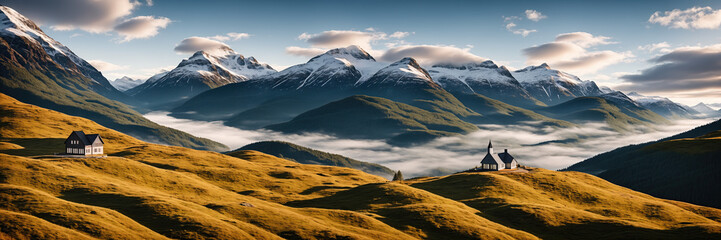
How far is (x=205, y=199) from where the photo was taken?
127 metres

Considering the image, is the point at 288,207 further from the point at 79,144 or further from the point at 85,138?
the point at 79,144

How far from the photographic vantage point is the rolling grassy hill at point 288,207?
280ft

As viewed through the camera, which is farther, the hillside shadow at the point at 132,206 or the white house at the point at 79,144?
the white house at the point at 79,144

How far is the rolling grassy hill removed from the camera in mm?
85250

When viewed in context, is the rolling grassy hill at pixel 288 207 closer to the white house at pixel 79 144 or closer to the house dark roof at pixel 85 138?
A: the white house at pixel 79 144

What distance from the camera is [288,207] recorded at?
397 feet

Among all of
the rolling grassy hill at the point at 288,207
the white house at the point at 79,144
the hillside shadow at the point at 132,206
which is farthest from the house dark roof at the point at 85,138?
the hillside shadow at the point at 132,206

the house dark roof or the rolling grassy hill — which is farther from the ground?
the house dark roof

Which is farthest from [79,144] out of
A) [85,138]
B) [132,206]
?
[132,206]

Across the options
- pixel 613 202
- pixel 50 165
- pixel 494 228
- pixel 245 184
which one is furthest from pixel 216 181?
pixel 613 202

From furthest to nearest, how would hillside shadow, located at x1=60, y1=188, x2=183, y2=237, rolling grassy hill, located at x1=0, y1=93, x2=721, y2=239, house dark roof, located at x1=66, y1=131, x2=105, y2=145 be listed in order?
house dark roof, located at x1=66, y1=131, x2=105, y2=145, hillside shadow, located at x1=60, y1=188, x2=183, y2=237, rolling grassy hill, located at x1=0, y1=93, x2=721, y2=239

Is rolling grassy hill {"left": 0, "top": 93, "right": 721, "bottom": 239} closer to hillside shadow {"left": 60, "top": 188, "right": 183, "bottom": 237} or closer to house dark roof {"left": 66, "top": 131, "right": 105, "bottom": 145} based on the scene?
hillside shadow {"left": 60, "top": 188, "right": 183, "bottom": 237}

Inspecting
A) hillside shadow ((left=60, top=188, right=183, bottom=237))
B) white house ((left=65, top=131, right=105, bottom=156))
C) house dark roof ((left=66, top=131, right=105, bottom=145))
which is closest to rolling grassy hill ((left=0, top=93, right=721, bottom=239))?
hillside shadow ((left=60, top=188, right=183, bottom=237))

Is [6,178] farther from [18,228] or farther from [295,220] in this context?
[295,220]
